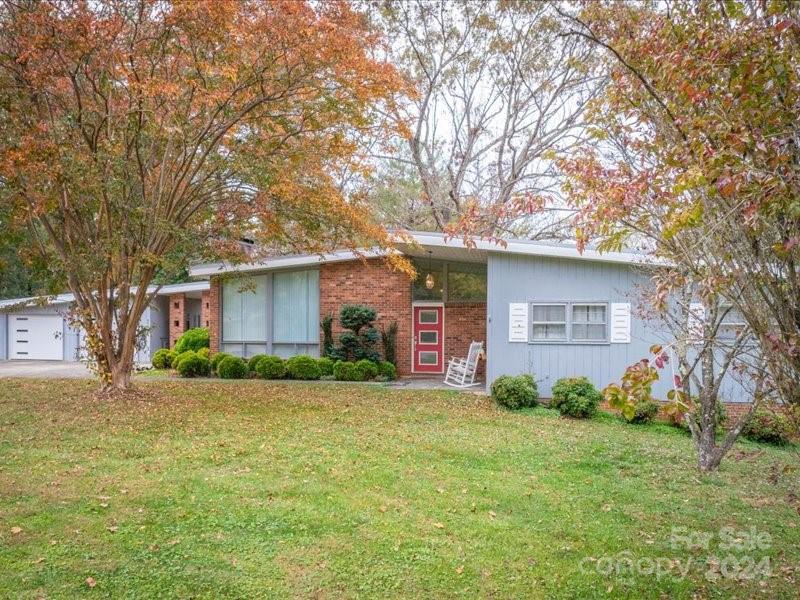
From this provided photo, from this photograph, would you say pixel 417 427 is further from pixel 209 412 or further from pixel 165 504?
pixel 165 504

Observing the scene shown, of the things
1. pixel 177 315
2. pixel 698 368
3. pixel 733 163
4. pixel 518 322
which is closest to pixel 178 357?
pixel 177 315

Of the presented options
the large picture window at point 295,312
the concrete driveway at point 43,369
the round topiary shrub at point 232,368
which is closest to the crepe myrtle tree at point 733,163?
the large picture window at point 295,312

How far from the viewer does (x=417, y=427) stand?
8.92 metres

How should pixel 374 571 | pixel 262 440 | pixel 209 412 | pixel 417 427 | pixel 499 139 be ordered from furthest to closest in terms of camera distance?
pixel 499 139 < pixel 209 412 < pixel 417 427 < pixel 262 440 < pixel 374 571

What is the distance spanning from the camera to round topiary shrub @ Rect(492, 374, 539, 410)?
430 inches

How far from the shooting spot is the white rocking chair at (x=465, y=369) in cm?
1377

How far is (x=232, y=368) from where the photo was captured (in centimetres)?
1502

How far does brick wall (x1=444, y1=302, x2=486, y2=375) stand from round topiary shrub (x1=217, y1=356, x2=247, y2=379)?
5343mm

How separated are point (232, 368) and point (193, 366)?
131cm

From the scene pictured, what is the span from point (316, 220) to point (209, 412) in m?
4.17

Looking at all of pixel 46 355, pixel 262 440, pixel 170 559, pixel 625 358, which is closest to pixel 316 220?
pixel 262 440

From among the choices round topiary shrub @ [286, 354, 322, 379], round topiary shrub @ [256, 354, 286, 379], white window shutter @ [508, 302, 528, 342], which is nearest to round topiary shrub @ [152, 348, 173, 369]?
round topiary shrub @ [256, 354, 286, 379]

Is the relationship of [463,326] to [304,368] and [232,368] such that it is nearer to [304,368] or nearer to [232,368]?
[304,368]

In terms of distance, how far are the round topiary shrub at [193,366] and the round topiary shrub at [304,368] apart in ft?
8.47
